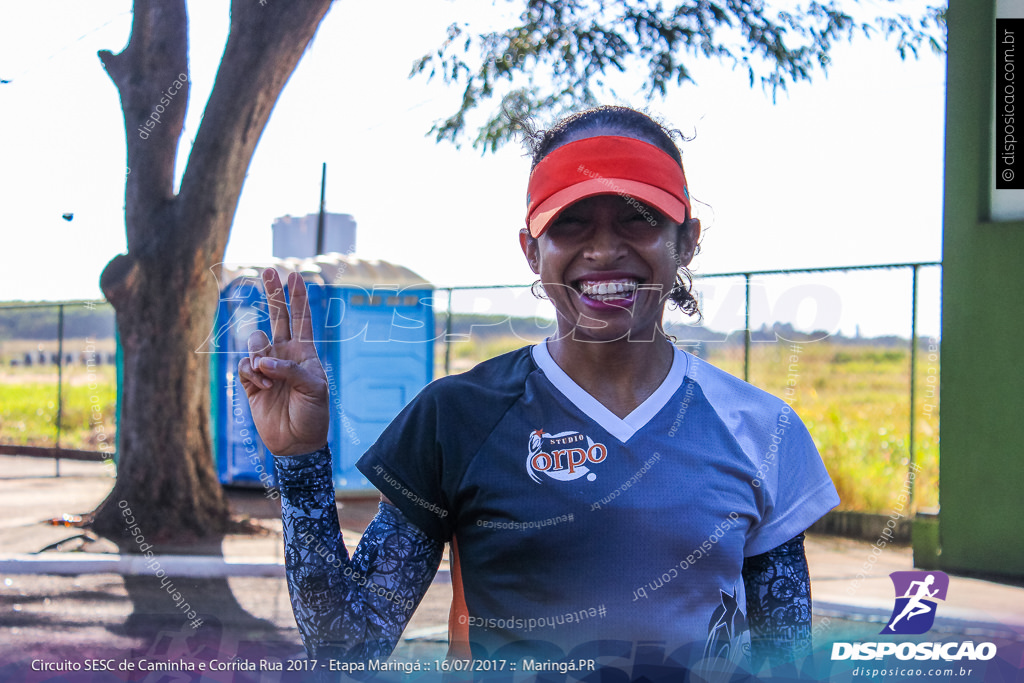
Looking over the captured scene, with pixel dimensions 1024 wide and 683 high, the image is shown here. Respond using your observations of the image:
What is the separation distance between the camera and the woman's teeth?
4.60 ft

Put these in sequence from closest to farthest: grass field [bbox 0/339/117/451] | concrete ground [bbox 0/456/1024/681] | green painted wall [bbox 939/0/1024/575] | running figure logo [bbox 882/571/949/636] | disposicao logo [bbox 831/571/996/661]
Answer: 1. disposicao logo [bbox 831/571/996/661]
2. running figure logo [bbox 882/571/949/636]
3. concrete ground [bbox 0/456/1024/681]
4. green painted wall [bbox 939/0/1024/575]
5. grass field [bbox 0/339/117/451]

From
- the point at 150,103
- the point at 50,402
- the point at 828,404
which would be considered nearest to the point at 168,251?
the point at 150,103

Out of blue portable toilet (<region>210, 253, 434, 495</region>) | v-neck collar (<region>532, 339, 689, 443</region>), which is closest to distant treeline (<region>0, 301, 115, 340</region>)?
blue portable toilet (<region>210, 253, 434, 495</region>)

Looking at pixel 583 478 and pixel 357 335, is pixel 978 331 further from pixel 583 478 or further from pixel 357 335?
pixel 357 335

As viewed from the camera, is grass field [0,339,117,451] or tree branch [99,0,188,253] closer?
tree branch [99,0,188,253]

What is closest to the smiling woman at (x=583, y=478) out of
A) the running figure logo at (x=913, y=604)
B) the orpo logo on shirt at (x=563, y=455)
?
the orpo logo on shirt at (x=563, y=455)

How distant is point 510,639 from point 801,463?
0.61 metres

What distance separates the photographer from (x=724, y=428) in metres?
1.42

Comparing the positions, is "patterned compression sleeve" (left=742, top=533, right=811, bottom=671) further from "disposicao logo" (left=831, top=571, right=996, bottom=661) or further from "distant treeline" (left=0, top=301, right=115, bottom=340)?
"distant treeline" (left=0, top=301, right=115, bottom=340)

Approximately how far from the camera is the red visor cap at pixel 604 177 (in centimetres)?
137

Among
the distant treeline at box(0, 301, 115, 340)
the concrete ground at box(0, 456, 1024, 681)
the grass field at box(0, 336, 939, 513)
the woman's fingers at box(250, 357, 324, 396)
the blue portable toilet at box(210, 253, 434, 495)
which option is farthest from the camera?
the distant treeline at box(0, 301, 115, 340)

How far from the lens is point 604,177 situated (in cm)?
139

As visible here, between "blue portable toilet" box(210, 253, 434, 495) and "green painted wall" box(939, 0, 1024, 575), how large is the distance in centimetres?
364

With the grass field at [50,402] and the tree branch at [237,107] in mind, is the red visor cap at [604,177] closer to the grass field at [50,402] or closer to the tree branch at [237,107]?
the tree branch at [237,107]
